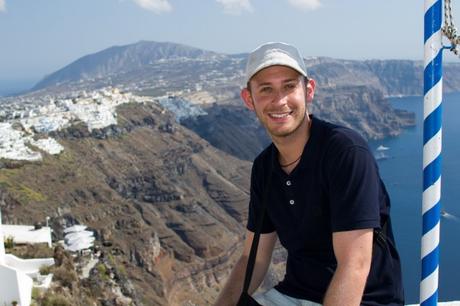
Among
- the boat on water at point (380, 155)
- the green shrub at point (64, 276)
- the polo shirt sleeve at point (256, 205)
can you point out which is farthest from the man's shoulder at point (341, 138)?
the boat on water at point (380, 155)

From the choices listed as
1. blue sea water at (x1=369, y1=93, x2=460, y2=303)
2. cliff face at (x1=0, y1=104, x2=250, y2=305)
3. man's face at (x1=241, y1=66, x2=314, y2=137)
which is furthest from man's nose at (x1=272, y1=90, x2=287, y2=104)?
cliff face at (x1=0, y1=104, x2=250, y2=305)

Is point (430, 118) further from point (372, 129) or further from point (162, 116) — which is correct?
point (372, 129)

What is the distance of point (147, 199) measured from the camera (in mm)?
40281

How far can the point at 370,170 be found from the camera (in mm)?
1634

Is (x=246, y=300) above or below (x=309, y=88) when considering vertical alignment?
below

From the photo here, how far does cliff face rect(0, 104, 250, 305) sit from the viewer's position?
1106 inches

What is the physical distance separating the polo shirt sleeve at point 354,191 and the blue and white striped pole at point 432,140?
45cm

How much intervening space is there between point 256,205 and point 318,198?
399 mm

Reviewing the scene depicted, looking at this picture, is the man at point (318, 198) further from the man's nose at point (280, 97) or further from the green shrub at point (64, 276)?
the green shrub at point (64, 276)

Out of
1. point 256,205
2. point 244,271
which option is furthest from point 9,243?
point 256,205

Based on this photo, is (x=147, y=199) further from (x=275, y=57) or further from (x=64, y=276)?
(x=275, y=57)

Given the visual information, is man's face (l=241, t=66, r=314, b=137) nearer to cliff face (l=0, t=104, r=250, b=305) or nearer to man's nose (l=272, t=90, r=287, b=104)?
man's nose (l=272, t=90, r=287, b=104)

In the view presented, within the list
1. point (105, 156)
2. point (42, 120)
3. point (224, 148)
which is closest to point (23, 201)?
point (105, 156)

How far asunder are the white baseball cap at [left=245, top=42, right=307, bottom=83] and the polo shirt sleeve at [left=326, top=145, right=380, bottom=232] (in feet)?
1.12
